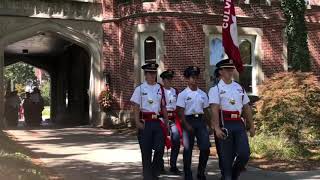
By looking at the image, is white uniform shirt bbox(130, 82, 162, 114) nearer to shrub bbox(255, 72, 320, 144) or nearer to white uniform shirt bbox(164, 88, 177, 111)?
white uniform shirt bbox(164, 88, 177, 111)

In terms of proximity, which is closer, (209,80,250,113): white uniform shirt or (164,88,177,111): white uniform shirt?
(209,80,250,113): white uniform shirt

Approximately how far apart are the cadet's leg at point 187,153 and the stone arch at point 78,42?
1329cm

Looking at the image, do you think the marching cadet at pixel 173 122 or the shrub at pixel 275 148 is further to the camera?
the shrub at pixel 275 148

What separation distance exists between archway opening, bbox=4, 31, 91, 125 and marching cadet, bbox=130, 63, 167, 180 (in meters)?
13.8

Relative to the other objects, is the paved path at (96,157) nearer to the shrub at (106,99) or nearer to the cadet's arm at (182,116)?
the cadet's arm at (182,116)

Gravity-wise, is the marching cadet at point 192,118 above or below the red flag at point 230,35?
below

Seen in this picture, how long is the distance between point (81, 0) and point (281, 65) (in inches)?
323

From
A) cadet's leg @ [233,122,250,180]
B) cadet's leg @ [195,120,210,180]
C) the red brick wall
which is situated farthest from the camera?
the red brick wall

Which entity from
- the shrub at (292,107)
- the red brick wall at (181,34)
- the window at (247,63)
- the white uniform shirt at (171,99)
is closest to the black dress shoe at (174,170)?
the white uniform shirt at (171,99)

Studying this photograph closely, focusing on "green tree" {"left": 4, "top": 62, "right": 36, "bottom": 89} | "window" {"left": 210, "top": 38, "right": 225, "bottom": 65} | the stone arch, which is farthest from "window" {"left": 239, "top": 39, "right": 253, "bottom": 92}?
"green tree" {"left": 4, "top": 62, "right": 36, "bottom": 89}

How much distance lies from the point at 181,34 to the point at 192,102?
37.7 ft

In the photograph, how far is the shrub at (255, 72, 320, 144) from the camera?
12.1 meters

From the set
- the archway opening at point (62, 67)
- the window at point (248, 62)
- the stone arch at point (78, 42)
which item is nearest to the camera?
the stone arch at point (78, 42)

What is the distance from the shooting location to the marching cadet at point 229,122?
25.1ft
